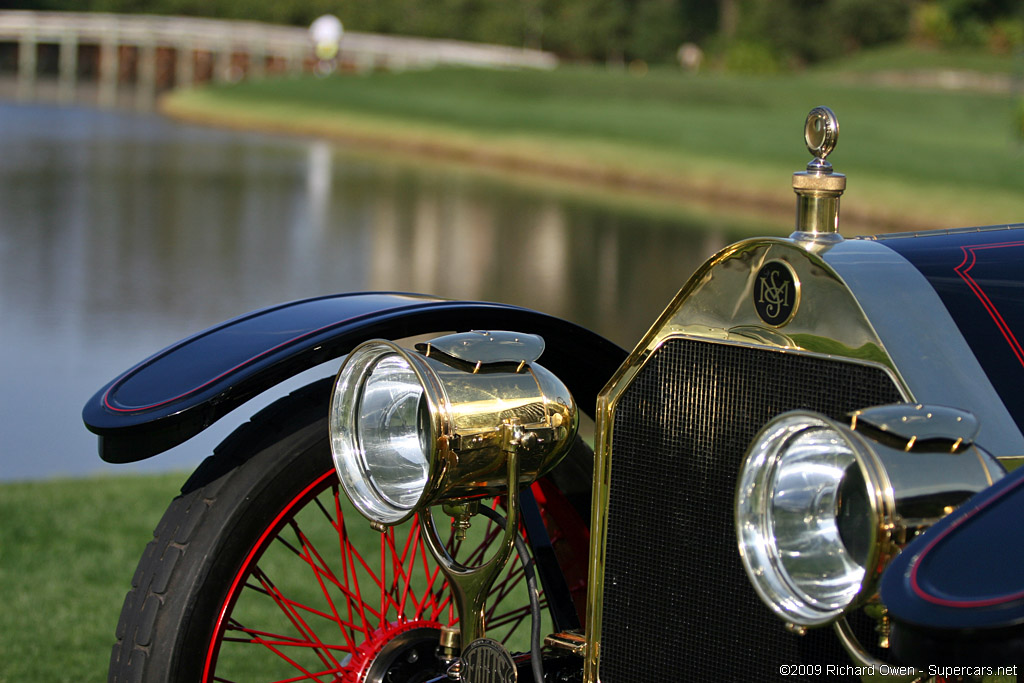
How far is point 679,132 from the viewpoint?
79.6 ft

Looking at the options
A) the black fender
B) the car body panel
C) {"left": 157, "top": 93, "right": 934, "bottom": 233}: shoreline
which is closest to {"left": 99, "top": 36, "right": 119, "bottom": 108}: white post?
{"left": 157, "top": 93, "right": 934, "bottom": 233}: shoreline

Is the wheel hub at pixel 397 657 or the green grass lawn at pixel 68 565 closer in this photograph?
the wheel hub at pixel 397 657

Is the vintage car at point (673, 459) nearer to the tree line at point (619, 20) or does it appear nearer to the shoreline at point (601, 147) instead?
the shoreline at point (601, 147)

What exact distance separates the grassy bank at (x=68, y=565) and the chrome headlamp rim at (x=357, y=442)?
130 cm

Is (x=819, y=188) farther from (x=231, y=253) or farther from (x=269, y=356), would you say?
(x=231, y=253)

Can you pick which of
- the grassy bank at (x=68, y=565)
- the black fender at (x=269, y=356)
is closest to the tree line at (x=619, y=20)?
the grassy bank at (x=68, y=565)

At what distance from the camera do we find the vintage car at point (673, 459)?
1.35m

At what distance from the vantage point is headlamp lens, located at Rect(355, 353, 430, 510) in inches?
74.3

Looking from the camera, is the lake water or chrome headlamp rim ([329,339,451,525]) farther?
the lake water

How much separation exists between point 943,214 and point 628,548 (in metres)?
13.8

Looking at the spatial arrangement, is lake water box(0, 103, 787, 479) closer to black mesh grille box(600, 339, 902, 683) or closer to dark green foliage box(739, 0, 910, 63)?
black mesh grille box(600, 339, 902, 683)

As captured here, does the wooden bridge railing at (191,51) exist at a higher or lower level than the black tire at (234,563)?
lower

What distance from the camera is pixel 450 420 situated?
1.81m

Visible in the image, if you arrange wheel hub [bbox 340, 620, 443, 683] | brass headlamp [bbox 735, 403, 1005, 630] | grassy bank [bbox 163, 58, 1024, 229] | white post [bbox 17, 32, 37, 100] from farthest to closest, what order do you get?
1. white post [bbox 17, 32, 37, 100]
2. grassy bank [bbox 163, 58, 1024, 229]
3. wheel hub [bbox 340, 620, 443, 683]
4. brass headlamp [bbox 735, 403, 1005, 630]
